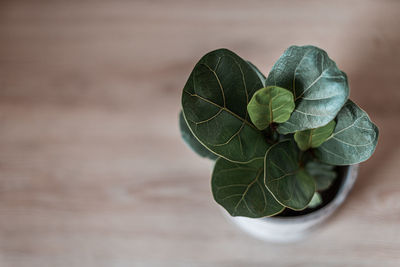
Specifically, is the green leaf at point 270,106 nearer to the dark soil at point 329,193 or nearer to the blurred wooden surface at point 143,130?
the dark soil at point 329,193

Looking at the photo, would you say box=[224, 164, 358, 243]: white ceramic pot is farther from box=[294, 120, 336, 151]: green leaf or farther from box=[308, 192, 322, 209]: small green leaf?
box=[294, 120, 336, 151]: green leaf

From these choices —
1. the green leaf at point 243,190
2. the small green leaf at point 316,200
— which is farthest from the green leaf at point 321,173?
the green leaf at point 243,190

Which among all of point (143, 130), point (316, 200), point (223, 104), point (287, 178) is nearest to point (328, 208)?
point (316, 200)

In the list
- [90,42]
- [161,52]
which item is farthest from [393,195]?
[90,42]

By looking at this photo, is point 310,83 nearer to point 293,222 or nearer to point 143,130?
point 293,222

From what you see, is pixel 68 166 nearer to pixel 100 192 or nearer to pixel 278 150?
pixel 100 192

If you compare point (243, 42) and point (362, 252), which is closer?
point (362, 252)

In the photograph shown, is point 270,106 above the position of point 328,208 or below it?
above
